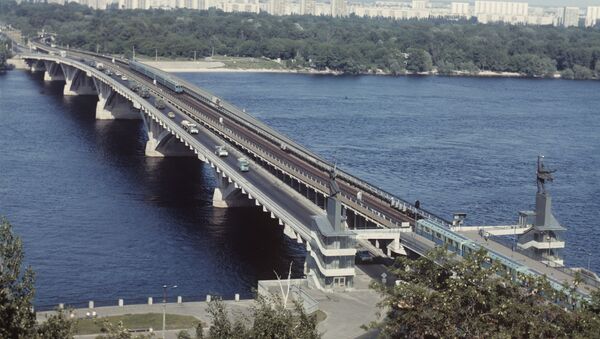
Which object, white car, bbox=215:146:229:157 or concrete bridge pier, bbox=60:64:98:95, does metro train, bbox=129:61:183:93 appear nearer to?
concrete bridge pier, bbox=60:64:98:95

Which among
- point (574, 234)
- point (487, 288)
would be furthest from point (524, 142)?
point (487, 288)

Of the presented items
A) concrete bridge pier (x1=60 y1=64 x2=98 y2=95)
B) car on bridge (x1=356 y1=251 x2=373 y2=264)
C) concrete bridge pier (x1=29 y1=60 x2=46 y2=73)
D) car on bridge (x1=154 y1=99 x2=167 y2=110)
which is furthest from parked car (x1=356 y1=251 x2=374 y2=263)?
concrete bridge pier (x1=29 y1=60 x2=46 y2=73)

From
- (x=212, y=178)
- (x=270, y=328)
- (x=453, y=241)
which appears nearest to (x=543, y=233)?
(x=453, y=241)

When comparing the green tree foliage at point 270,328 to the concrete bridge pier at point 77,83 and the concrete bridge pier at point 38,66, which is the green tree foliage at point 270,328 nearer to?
the concrete bridge pier at point 77,83

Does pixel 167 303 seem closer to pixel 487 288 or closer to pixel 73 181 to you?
pixel 487 288

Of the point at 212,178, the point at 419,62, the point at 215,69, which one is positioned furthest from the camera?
the point at 419,62

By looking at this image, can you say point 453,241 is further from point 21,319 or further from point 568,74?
point 568,74
